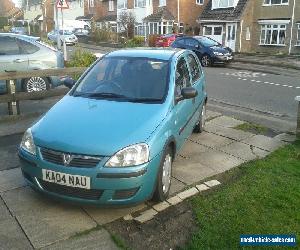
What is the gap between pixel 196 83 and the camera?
6.23 m

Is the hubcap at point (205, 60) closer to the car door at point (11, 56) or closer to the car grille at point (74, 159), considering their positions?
the car door at point (11, 56)

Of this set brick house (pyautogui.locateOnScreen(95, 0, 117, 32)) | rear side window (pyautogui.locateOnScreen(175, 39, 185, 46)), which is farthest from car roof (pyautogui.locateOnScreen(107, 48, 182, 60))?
brick house (pyautogui.locateOnScreen(95, 0, 117, 32))

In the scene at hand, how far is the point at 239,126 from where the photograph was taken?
7.69 meters

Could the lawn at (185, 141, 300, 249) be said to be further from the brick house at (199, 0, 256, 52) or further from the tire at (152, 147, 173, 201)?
the brick house at (199, 0, 256, 52)

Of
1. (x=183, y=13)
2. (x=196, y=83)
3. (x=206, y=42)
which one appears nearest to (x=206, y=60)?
(x=206, y=42)

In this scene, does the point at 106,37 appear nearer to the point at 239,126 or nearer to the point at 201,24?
the point at 201,24

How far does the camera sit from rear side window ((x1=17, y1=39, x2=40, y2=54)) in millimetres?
9312

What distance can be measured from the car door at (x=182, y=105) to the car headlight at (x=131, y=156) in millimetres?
1077

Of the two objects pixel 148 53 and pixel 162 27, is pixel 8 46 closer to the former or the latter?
pixel 148 53

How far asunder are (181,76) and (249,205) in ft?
7.03

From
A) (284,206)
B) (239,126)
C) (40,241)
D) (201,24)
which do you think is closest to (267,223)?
(284,206)

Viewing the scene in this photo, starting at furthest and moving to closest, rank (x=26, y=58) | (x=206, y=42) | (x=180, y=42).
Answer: (x=180, y=42) < (x=206, y=42) < (x=26, y=58)

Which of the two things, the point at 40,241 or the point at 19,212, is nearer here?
the point at 40,241

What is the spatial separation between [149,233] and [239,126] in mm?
4491
